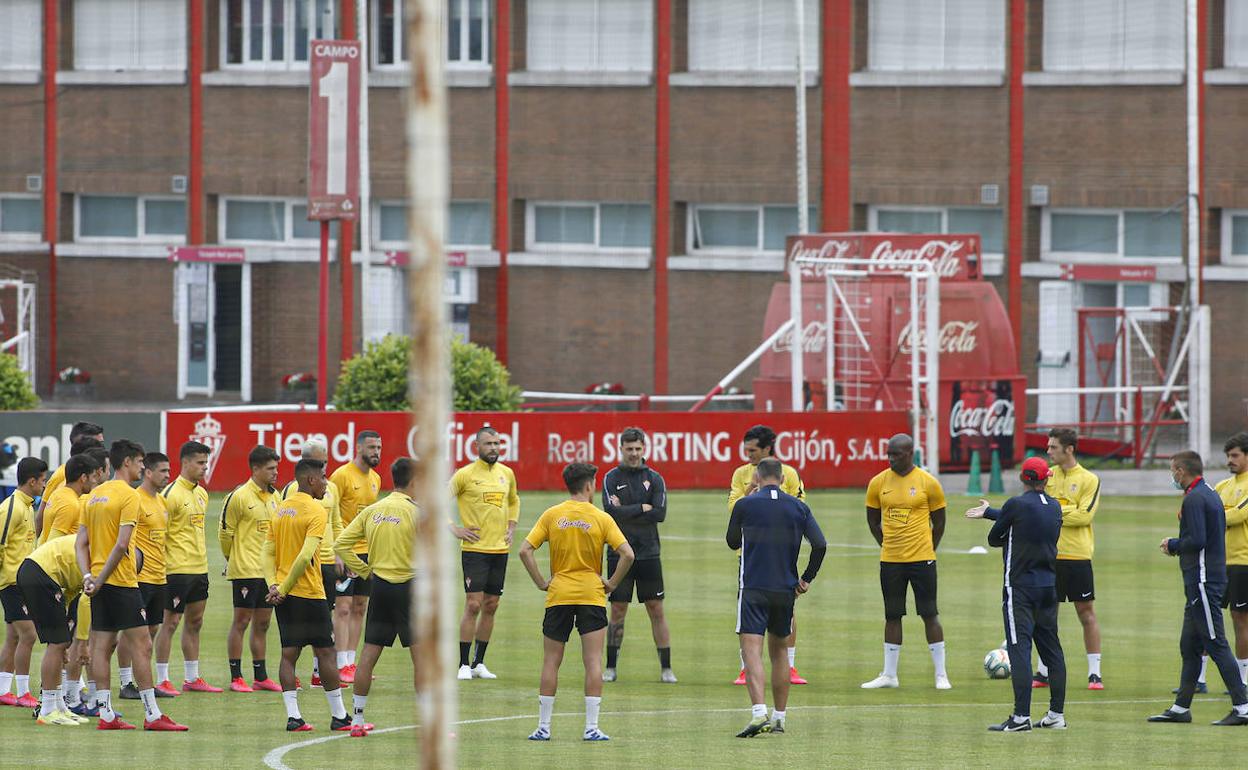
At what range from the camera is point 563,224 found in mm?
43531

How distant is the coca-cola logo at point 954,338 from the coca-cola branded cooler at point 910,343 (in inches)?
0.7

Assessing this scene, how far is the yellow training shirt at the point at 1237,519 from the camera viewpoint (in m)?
13.5

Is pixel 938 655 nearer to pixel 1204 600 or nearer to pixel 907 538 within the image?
pixel 907 538

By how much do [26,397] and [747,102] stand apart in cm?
1682

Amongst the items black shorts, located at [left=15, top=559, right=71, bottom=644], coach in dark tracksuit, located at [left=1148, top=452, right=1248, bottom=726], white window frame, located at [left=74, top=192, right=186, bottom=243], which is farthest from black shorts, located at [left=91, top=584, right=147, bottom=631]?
white window frame, located at [left=74, top=192, right=186, bottom=243]

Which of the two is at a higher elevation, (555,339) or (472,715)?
(555,339)

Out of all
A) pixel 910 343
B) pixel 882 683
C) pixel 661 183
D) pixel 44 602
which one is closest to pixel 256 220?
pixel 661 183

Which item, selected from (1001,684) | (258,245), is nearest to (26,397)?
(258,245)

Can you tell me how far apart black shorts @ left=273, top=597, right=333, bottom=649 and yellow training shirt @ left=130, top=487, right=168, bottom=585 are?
1.00 meters

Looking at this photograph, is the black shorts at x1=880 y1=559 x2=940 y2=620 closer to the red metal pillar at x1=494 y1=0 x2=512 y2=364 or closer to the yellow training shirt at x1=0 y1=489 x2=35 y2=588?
the yellow training shirt at x1=0 y1=489 x2=35 y2=588

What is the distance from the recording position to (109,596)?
12.6 metres

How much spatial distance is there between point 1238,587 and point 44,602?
8.29 m

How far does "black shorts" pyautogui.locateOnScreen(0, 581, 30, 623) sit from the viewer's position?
43.5 ft

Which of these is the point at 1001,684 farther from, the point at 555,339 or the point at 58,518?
the point at 555,339
